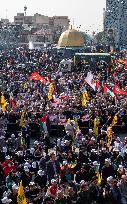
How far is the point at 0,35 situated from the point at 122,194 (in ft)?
433

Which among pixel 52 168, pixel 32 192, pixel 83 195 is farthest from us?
pixel 52 168

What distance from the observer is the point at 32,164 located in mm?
15289

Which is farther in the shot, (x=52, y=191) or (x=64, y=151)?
(x=64, y=151)

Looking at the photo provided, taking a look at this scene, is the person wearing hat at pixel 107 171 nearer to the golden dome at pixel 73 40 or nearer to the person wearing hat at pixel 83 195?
the person wearing hat at pixel 83 195

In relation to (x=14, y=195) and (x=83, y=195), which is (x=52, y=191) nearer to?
Answer: (x=83, y=195)

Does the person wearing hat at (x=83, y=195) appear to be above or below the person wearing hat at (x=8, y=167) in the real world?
below

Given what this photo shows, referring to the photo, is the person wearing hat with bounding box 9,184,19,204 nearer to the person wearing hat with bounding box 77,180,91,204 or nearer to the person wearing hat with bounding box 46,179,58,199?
the person wearing hat with bounding box 46,179,58,199

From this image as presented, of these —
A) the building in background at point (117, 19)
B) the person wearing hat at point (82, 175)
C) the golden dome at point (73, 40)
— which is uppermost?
the building in background at point (117, 19)

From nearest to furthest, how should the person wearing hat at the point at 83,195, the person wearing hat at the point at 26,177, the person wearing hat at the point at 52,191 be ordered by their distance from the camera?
the person wearing hat at the point at 83,195
the person wearing hat at the point at 52,191
the person wearing hat at the point at 26,177

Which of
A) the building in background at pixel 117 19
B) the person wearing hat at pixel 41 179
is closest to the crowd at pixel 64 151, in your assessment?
the person wearing hat at pixel 41 179

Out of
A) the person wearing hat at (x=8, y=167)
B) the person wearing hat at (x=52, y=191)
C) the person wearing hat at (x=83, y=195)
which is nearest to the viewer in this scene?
the person wearing hat at (x=83, y=195)

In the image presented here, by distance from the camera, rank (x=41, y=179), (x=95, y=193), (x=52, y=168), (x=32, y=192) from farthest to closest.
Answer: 1. (x=52, y=168)
2. (x=41, y=179)
3. (x=32, y=192)
4. (x=95, y=193)

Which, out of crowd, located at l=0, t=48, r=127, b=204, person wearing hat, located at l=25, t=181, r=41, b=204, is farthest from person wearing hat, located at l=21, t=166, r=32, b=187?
person wearing hat, located at l=25, t=181, r=41, b=204

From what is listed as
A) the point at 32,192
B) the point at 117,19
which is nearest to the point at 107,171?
the point at 32,192
